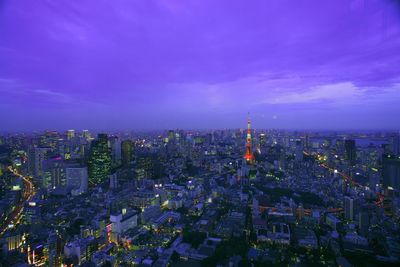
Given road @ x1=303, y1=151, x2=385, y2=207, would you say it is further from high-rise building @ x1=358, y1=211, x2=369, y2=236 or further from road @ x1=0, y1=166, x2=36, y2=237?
road @ x1=0, y1=166, x2=36, y2=237

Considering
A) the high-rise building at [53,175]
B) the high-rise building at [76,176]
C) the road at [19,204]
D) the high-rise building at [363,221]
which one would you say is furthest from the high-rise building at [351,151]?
the road at [19,204]

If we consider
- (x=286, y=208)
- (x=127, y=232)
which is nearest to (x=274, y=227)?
(x=286, y=208)

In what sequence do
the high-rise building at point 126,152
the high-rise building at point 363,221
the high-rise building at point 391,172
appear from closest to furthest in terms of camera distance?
the high-rise building at point 363,221 → the high-rise building at point 391,172 → the high-rise building at point 126,152

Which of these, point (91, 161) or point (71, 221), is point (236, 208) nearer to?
point (71, 221)

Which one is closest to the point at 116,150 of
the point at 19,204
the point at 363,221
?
the point at 19,204

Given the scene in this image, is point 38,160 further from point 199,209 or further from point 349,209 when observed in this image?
point 349,209

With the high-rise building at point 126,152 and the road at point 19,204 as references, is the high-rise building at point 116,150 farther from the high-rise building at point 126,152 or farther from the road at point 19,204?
the road at point 19,204

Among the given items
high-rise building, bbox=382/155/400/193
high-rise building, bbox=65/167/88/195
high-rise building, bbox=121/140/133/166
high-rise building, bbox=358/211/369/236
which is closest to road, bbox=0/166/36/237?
high-rise building, bbox=65/167/88/195
